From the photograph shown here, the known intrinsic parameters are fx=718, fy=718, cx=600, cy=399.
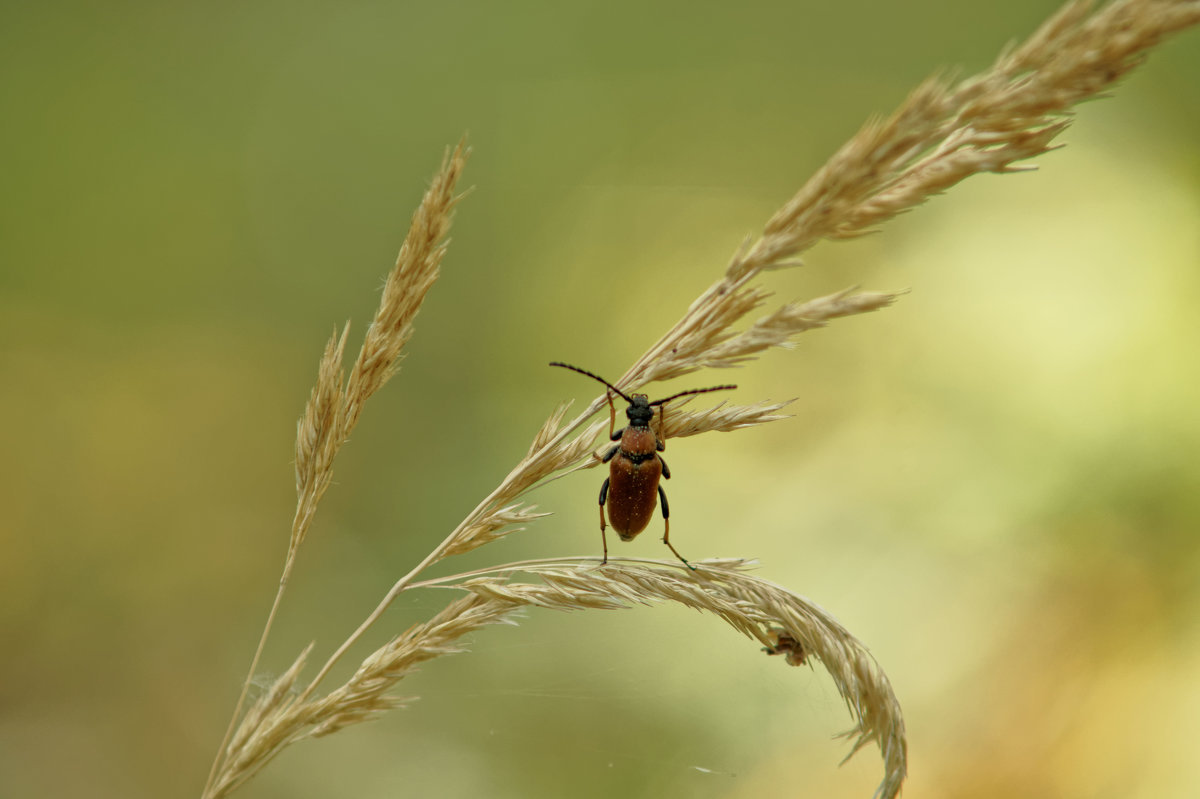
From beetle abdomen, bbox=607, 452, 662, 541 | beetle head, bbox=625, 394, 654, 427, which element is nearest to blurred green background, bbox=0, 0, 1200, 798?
beetle abdomen, bbox=607, 452, 662, 541

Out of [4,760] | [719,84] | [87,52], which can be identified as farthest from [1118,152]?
[4,760]

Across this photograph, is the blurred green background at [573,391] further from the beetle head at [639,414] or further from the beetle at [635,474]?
the beetle head at [639,414]

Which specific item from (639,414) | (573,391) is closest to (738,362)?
(639,414)

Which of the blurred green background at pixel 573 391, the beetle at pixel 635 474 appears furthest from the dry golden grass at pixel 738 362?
the blurred green background at pixel 573 391

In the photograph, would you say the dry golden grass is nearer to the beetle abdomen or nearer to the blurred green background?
the beetle abdomen

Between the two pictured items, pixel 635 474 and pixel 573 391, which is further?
pixel 573 391

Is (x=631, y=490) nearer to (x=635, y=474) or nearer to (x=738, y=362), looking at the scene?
(x=635, y=474)
